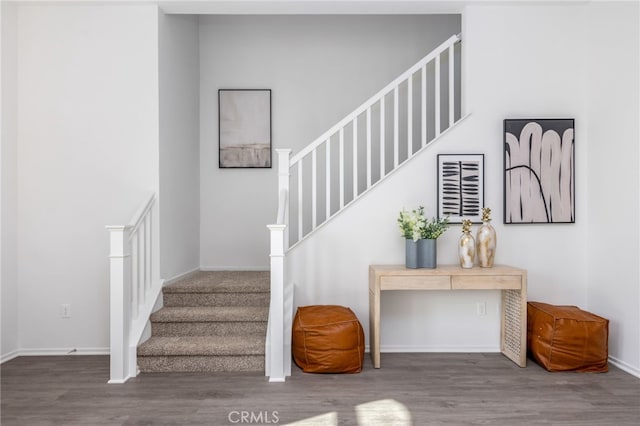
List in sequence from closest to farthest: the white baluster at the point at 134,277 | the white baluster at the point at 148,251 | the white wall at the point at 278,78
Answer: the white baluster at the point at 134,277 → the white baluster at the point at 148,251 → the white wall at the point at 278,78

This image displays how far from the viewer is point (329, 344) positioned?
11.0ft

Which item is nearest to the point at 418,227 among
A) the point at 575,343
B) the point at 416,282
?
the point at 416,282

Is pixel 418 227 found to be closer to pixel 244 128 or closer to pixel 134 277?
pixel 134 277

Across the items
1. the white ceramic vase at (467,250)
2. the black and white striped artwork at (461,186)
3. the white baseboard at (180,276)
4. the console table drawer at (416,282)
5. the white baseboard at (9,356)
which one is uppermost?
the black and white striped artwork at (461,186)

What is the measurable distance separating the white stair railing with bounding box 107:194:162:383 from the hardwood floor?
206 millimetres

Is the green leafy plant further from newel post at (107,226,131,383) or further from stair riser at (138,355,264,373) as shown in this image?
newel post at (107,226,131,383)

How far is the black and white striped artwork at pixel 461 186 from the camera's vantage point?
3969 millimetres

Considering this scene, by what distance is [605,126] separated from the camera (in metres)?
3.72

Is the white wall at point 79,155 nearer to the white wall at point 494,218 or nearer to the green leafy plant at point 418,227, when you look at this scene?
the white wall at point 494,218

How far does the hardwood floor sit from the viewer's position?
8.73 feet

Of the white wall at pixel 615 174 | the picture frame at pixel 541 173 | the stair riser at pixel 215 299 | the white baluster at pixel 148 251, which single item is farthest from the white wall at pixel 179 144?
the white wall at pixel 615 174

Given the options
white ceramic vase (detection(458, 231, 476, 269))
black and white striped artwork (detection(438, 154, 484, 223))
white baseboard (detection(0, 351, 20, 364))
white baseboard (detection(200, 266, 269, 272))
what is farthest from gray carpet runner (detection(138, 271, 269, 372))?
black and white striped artwork (detection(438, 154, 484, 223))

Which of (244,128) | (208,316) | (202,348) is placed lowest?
(202,348)

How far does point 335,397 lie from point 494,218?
212cm
